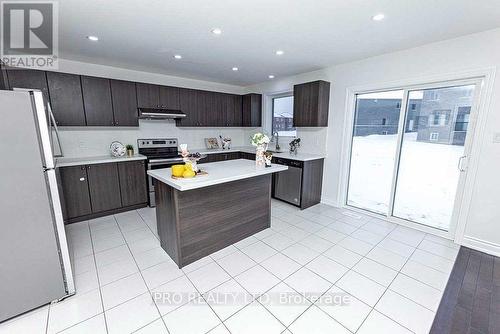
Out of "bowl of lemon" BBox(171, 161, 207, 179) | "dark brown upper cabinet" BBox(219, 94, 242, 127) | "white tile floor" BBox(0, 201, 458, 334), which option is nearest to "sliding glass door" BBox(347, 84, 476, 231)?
"white tile floor" BBox(0, 201, 458, 334)

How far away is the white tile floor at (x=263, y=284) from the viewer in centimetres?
162

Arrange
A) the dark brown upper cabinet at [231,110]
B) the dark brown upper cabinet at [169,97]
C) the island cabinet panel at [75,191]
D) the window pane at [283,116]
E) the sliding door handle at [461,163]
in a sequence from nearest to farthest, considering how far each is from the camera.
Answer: the sliding door handle at [461,163], the island cabinet panel at [75,191], the dark brown upper cabinet at [169,97], the window pane at [283,116], the dark brown upper cabinet at [231,110]

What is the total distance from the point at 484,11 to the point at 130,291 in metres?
4.13

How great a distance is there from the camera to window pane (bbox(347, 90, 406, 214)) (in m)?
3.38

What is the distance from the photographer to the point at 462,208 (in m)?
2.70

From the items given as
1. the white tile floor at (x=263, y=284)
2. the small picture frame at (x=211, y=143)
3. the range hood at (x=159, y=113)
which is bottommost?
the white tile floor at (x=263, y=284)

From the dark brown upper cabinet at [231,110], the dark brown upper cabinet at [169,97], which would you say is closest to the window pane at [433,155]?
the dark brown upper cabinet at [231,110]

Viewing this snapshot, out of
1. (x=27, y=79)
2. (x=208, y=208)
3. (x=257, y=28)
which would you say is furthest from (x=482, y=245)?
(x=27, y=79)

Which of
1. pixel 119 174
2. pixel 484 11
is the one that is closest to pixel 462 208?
pixel 484 11

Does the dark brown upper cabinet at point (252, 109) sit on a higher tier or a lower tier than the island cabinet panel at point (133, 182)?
higher

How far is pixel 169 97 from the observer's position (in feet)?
14.0

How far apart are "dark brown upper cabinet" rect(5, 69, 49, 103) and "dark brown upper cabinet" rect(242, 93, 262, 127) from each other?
12.1 feet

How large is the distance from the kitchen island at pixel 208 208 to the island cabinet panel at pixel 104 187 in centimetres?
147

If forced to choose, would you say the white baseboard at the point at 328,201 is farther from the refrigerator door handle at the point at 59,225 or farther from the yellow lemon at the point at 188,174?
the refrigerator door handle at the point at 59,225
